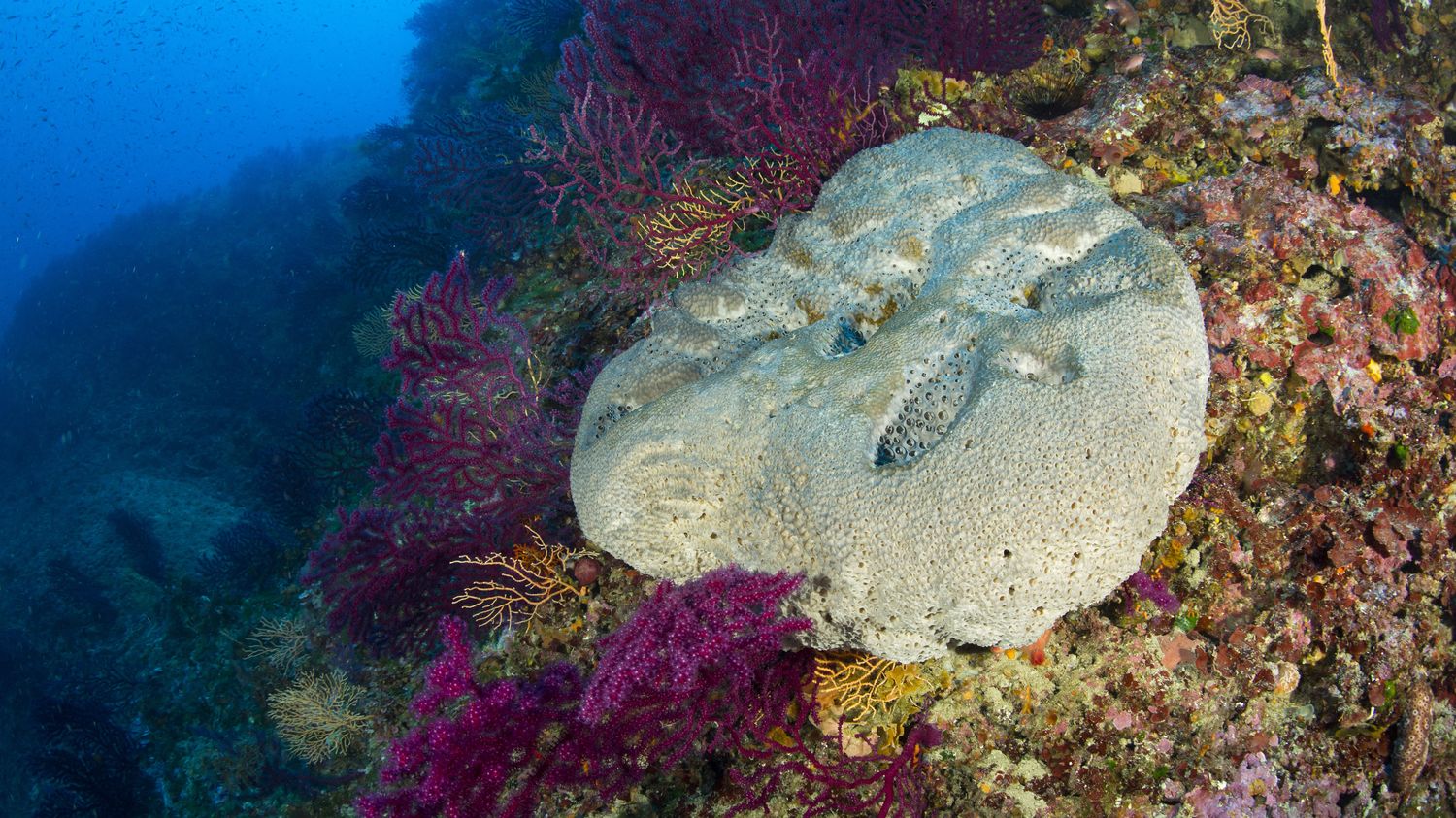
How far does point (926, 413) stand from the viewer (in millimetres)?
2475

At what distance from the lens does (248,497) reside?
10938mm

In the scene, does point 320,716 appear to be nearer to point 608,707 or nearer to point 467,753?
point 467,753

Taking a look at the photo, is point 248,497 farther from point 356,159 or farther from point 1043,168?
point 356,159

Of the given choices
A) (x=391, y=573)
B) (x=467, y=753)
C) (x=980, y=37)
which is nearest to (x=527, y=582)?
(x=467, y=753)

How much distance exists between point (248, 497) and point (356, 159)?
14.9 metres

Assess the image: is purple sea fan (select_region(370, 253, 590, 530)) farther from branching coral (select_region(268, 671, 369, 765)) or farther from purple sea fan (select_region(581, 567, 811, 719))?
branching coral (select_region(268, 671, 369, 765))

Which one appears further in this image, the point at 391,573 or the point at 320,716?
the point at 320,716

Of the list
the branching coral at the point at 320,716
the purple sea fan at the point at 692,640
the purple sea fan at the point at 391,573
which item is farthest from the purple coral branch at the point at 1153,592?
the branching coral at the point at 320,716

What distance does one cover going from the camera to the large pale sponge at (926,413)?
2193 mm

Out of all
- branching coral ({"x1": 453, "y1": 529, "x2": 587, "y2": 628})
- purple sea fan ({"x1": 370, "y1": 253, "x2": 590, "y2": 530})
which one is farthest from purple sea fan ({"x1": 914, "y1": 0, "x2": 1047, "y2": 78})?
branching coral ({"x1": 453, "y1": 529, "x2": 587, "y2": 628})

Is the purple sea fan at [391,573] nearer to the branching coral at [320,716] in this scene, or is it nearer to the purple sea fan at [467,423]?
the purple sea fan at [467,423]

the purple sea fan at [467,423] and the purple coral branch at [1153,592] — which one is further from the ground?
the purple sea fan at [467,423]

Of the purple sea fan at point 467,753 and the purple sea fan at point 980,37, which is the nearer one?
the purple sea fan at point 467,753

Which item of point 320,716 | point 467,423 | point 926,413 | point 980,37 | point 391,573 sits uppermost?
point 980,37
